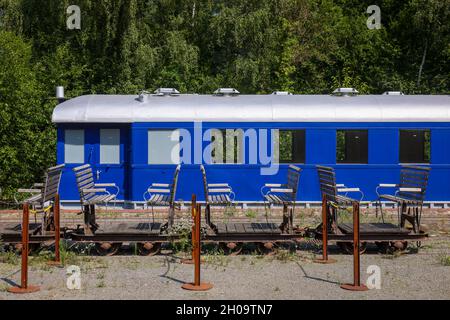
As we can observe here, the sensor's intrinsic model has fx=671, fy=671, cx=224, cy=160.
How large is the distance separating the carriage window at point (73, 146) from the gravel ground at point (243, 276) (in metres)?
7.09

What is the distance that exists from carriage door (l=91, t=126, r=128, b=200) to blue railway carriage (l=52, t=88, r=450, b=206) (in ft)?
0.08

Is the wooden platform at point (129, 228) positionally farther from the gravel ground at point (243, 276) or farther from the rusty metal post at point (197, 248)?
the rusty metal post at point (197, 248)

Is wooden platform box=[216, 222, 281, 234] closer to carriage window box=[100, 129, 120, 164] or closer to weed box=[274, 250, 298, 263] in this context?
weed box=[274, 250, 298, 263]

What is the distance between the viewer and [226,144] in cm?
1709

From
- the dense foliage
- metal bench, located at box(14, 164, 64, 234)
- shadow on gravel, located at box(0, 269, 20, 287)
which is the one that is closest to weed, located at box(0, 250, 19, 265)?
metal bench, located at box(14, 164, 64, 234)

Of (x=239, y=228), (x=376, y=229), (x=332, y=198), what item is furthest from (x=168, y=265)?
(x=376, y=229)

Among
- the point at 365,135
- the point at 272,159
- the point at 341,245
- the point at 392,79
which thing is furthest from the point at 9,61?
the point at 392,79

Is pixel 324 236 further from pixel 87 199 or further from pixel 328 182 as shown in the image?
pixel 87 199

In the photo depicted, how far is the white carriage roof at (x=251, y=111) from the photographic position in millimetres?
17062

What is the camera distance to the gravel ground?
7.77 metres

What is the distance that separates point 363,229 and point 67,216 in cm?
753

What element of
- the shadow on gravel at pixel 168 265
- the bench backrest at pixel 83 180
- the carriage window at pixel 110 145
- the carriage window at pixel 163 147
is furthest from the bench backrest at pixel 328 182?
the carriage window at pixel 110 145

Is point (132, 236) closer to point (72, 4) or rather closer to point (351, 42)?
point (72, 4)

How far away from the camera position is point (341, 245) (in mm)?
10781
